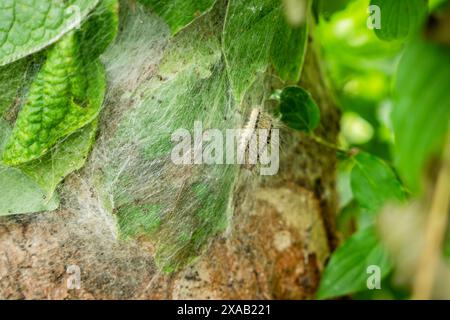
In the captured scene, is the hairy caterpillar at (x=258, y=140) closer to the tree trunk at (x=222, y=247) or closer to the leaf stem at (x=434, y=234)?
the tree trunk at (x=222, y=247)

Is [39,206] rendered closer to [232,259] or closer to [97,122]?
[97,122]

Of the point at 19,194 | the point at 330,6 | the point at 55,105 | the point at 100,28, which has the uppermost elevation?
the point at 330,6

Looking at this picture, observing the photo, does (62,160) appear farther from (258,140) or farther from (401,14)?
(401,14)

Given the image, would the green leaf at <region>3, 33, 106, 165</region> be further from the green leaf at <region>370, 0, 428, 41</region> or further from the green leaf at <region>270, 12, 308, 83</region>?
the green leaf at <region>370, 0, 428, 41</region>

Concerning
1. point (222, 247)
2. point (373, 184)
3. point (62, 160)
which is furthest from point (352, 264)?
point (62, 160)

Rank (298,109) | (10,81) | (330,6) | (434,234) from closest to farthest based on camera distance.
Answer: (434,234) → (10,81) → (298,109) → (330,6)

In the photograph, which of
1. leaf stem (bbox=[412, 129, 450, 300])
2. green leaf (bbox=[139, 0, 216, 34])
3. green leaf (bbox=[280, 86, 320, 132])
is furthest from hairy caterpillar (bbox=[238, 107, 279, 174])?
leaf stem (bbox=[412, 129, 450, 300])
